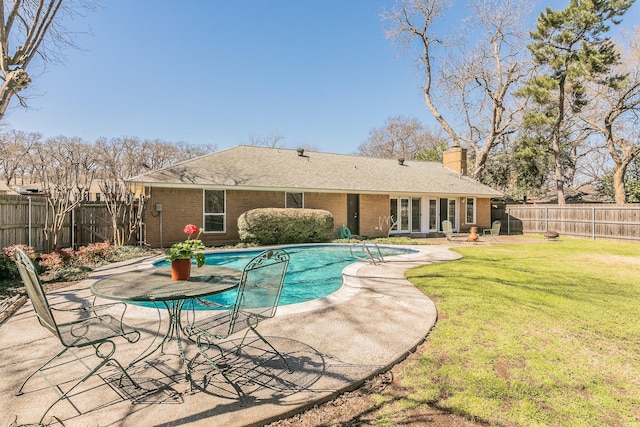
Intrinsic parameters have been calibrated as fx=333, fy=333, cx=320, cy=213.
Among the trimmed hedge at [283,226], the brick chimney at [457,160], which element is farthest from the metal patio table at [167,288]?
the brick chimney at [457,160]

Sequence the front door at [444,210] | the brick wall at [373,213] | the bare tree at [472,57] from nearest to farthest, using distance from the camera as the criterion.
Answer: the brick wall at [373,213], the front door at [444,210], the bare tree at [472,57]

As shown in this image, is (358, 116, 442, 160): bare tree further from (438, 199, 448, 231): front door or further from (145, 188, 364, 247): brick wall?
(145, 188, 364, 247): brick wall

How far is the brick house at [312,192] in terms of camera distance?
13797mm

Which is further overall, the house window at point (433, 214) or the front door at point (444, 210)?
the front door at point (444, 210)

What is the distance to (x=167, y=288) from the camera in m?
3.39

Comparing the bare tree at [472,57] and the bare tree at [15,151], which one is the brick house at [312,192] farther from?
the bare tree at [15,151]

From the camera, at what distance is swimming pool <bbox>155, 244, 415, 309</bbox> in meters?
7.55

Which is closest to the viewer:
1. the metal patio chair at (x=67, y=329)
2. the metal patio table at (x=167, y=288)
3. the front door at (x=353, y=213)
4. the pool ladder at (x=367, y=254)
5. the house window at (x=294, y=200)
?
the metal patio chair at (x=67, y=329)

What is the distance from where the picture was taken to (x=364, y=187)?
17672mm

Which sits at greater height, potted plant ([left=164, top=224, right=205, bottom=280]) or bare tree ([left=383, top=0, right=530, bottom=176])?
bare tree ([left=383, top=0, right=530, bottom=176])

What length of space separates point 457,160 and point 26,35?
24323 mm

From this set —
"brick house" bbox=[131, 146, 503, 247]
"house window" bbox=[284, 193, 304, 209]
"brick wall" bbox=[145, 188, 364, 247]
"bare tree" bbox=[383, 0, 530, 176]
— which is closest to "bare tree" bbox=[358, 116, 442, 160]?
"bare tree" bbox=[383, 0, 530, 176]

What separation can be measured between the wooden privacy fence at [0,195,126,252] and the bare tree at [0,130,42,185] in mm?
30868

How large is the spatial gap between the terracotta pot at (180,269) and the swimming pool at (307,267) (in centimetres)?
332
